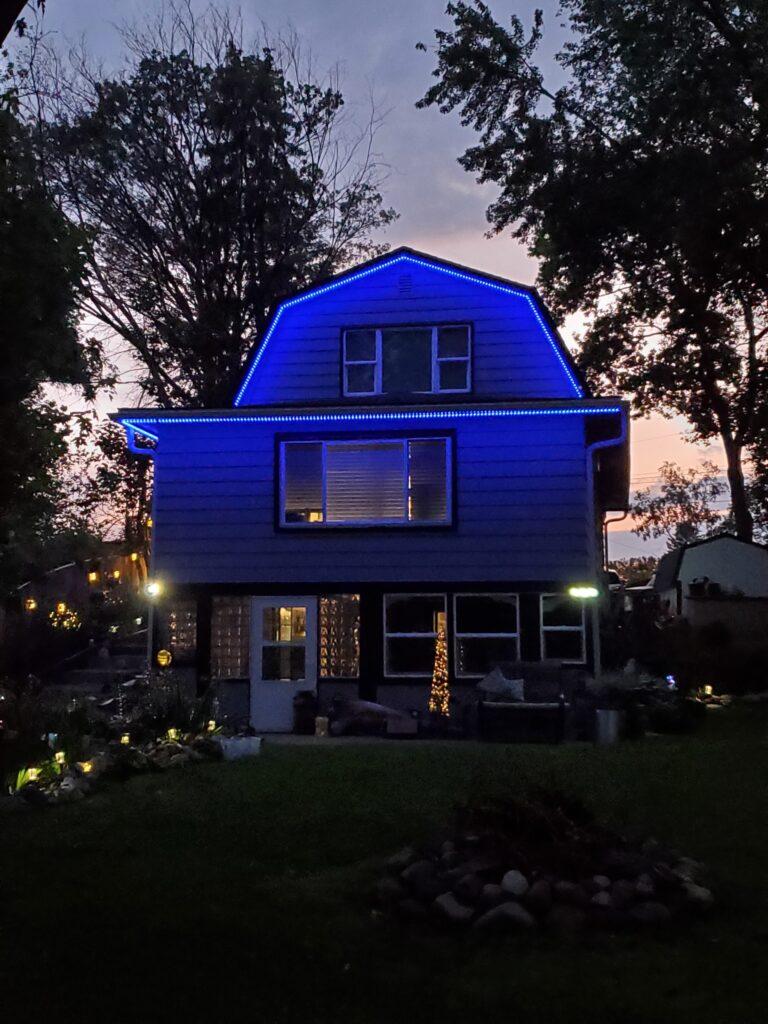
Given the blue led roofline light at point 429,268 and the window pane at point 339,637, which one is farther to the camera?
the blue led roofline light at point 429,268

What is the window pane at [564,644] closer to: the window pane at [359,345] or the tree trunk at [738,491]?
the window pane at [359,345]

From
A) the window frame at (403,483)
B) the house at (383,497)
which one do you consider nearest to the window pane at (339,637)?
the house at (383,497)

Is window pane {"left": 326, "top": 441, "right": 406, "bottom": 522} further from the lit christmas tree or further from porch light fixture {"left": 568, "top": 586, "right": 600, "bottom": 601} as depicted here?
porch light fixture {"left": 568, "top": 586, "right": 600, "bottom": 601}

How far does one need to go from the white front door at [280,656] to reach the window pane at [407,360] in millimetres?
4446

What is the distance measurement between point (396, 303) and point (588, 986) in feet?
55.8

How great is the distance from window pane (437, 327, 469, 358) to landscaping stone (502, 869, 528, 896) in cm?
1533

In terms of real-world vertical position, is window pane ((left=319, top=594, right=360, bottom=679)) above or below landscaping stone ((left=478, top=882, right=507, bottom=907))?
above

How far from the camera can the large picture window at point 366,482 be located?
20078 millimetres

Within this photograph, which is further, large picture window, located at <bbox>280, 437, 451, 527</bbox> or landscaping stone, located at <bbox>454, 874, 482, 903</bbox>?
large picture window, located at <bbox>280, 437, 451, 527</bbox>

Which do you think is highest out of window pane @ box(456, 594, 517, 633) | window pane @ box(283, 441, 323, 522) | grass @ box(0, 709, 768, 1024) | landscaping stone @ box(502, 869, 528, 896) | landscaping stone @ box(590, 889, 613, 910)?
window pane @ box(283, 441, 323, 522)

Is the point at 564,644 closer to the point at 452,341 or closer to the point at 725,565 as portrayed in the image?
the point at 452,341

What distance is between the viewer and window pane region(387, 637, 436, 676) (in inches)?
783

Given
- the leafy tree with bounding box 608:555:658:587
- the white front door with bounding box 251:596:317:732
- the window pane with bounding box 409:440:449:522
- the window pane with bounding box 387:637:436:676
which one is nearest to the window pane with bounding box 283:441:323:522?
the white front door with bounding box 251:596:317:732

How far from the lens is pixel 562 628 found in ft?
64.4
